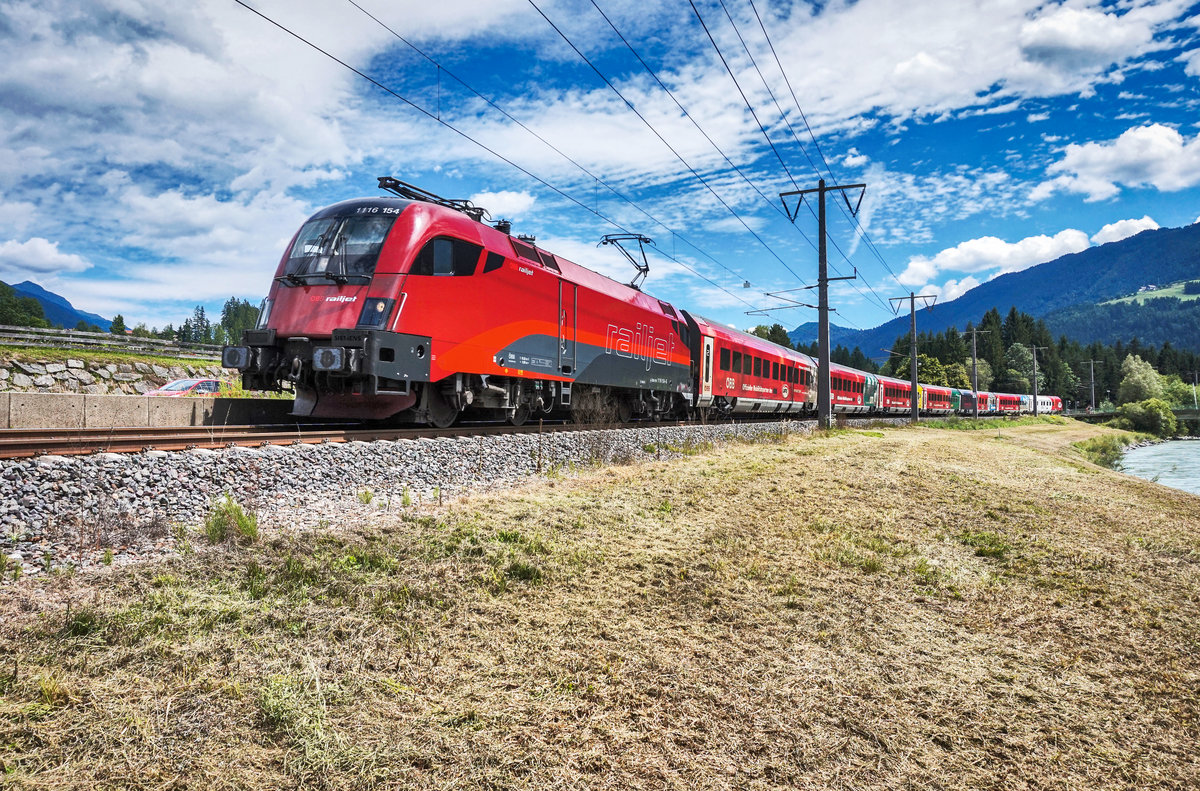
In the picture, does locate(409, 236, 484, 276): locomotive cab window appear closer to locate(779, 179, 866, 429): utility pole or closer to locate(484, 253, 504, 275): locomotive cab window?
locate(484, 253, 504, 275): locomotive cab window

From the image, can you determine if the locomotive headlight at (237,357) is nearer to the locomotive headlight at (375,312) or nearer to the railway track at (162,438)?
the railway track at (162,438)

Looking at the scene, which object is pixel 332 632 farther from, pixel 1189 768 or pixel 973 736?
pixel 1189 768

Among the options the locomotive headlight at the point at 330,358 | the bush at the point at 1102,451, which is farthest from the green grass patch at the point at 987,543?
the bush at the point at 1102,451

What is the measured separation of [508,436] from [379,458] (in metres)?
2.50

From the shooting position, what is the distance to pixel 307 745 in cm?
281

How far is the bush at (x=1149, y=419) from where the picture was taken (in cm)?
7262

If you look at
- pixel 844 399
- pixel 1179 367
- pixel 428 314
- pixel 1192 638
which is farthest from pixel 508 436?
pixel 1179 367

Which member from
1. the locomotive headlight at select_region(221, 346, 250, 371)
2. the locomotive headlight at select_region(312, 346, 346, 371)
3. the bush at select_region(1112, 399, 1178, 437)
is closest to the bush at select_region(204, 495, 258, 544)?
the locomotive headlight at select_region(312, 346, 346, 371)

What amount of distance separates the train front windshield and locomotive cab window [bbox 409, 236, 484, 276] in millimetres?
602

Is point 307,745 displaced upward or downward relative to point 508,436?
downward

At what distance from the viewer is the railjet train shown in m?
9.35

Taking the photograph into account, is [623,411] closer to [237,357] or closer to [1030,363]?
[237,357]

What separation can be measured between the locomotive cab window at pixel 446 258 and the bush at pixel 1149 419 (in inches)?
3448

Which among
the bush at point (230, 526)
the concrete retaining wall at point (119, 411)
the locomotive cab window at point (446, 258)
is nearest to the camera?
the bush at point (230, 526)
